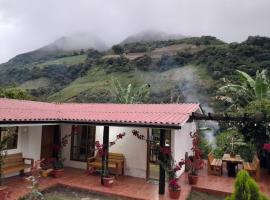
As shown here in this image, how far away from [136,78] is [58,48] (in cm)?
3979

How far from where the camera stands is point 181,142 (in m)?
12.6

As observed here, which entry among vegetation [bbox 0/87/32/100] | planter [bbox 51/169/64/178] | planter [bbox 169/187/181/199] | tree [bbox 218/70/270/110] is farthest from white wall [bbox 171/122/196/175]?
vegetation [bbox 0/87/32/100]

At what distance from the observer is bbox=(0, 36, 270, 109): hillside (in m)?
33.7

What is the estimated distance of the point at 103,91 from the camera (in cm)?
3866

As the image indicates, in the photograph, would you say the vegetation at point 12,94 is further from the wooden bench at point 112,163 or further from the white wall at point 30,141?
the wooden bench at point 112,163

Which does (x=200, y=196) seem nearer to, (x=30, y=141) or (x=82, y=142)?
(x=82, y=142)

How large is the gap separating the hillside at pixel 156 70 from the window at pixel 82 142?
1622 cm

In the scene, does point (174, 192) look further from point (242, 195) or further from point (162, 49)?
point (162, 49)

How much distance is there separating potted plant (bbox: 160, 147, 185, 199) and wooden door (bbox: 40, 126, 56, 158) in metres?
5.82

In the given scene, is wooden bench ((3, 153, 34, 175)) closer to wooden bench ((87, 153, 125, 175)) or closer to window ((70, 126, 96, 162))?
window ((70, 126, 96, 162))

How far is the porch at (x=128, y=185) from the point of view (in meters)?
9.57

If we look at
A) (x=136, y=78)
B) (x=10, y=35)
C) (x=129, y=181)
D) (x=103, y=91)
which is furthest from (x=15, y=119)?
(x=10, y=35)

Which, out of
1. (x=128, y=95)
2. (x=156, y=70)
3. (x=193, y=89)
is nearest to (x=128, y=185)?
(x=128, y=95)

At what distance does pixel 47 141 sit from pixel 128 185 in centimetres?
459
